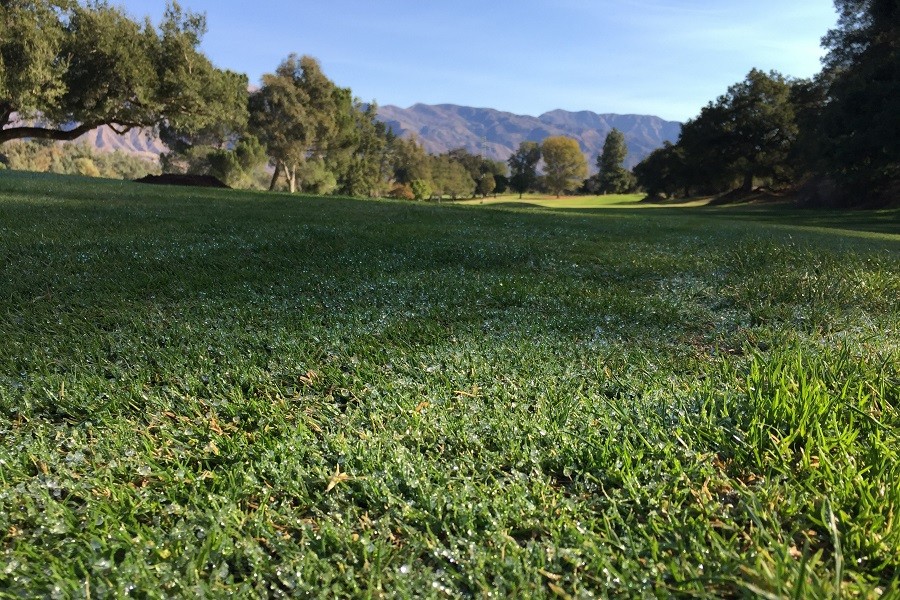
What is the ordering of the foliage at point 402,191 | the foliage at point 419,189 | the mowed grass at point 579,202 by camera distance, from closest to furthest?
the mowed grass at point 579,202, the foliage at point 419,189, the foliage at point 402,191

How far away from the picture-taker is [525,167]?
10806 centimetres

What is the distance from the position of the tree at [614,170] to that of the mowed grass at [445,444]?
94566mm

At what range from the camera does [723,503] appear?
4.99 feet

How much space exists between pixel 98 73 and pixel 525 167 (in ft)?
298

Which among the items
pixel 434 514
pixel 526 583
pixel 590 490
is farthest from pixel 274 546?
pixel 590 490


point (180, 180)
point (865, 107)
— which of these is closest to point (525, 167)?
point (865, 107)

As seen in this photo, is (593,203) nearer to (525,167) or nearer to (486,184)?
(486,184)

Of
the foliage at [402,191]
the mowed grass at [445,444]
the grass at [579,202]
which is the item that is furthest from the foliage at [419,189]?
the mowed grass at [445,444]

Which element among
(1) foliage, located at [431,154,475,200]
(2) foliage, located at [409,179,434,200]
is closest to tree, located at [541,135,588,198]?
(1) foliage, located at [431,154,475,200]

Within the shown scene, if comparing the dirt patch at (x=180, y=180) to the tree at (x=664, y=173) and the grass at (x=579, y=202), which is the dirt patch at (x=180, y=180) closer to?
the grass at (x=579, y=202)

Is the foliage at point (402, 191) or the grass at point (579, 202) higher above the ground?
the foliage at point (402, 191)

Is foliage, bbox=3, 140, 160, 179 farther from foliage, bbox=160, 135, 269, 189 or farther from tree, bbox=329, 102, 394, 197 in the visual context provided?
tree, bbox=329, 102, 394, 197

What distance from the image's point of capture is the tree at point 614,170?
306 ft

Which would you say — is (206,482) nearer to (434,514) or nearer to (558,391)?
(434,514)
